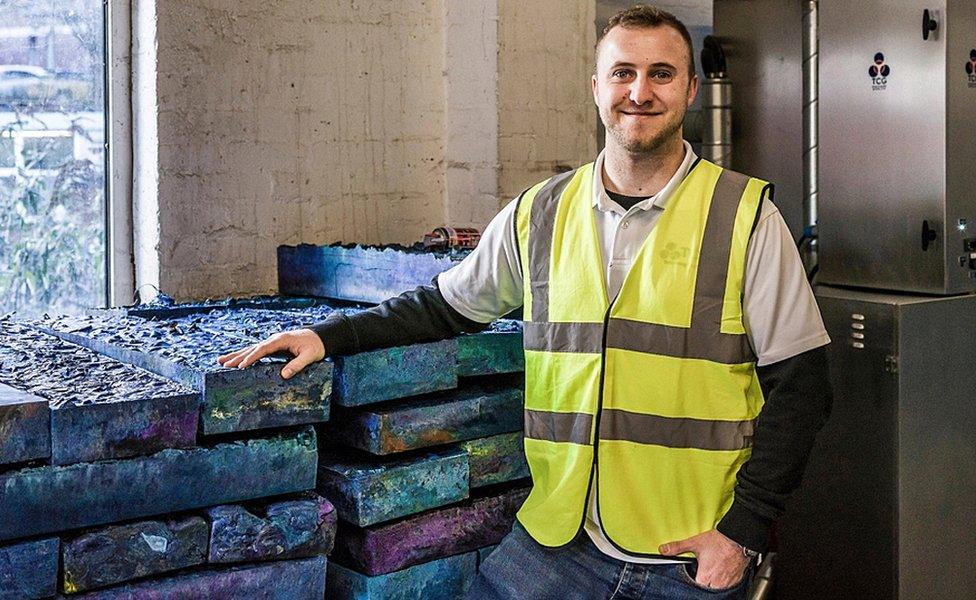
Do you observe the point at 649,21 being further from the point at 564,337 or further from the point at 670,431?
the point at 670,431

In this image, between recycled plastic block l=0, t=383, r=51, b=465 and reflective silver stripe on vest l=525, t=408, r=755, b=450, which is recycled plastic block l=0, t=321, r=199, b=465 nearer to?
recycled plastic block l=0, t=383, r=51, b=465

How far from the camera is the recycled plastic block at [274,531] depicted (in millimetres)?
1964

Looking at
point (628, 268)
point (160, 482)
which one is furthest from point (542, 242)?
point (160, 482)

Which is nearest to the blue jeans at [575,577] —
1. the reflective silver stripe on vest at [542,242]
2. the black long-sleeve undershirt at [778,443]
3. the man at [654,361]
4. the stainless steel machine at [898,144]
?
the man at [654,361]

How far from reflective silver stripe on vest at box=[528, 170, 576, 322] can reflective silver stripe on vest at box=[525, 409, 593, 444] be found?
0.59 ft

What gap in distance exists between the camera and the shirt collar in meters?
2.14

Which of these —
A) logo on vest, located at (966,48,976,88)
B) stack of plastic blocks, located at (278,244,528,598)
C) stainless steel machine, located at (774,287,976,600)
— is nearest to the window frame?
stack of plastic blocks, located at (278,244,528,598)

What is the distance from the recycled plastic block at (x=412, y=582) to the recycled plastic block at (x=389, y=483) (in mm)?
112

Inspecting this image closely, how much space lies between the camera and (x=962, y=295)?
2951 millimetres

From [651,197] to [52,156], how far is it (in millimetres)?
1783

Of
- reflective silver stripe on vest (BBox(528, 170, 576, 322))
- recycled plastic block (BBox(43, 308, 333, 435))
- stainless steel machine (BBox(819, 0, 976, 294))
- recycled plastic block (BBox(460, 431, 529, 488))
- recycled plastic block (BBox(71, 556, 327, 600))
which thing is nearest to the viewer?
recycled plastic block (BBox(71, 556, 327, 600))

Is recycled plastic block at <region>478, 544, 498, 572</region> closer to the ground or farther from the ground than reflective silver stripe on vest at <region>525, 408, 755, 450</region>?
closer to the ground

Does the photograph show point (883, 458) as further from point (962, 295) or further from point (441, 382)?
point (441, 382)

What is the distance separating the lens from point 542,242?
226 centimetres
